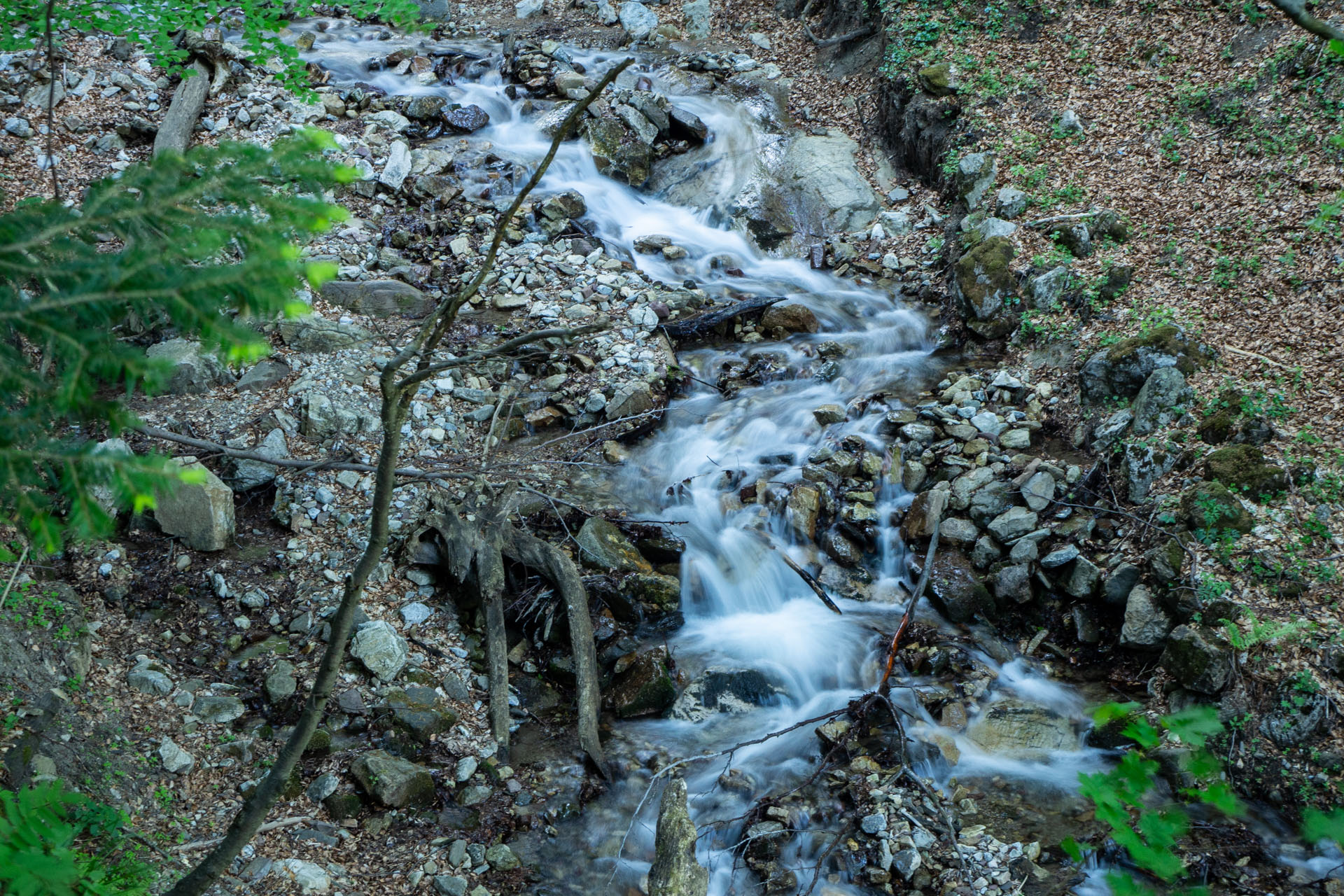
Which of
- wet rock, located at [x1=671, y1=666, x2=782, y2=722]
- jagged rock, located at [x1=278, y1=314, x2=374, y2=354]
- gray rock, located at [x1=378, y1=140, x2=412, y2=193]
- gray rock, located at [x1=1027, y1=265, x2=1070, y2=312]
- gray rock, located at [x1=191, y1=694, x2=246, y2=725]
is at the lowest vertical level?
wet rock, located at [x1=671, y1=666, x2=782, y2=722]

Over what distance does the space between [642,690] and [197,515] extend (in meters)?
2.96

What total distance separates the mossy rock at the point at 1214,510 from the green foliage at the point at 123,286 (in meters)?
5.30

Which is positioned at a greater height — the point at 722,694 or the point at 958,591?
the point at 958,591

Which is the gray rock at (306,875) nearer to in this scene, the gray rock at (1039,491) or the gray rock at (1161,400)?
the gray rock at (1039,491)

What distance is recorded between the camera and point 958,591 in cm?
570

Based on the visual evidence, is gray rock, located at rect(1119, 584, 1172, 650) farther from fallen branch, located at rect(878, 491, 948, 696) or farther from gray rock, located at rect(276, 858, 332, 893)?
gray rock, located at rect(276, 858, 332, 893)

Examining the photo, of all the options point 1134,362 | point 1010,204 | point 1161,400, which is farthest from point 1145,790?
point 1010,204

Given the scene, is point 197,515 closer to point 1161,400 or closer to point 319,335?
point 319,335

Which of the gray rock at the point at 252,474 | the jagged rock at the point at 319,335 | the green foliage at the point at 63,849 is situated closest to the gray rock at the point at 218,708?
the green foliage at the point at 63,849

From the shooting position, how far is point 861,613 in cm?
588

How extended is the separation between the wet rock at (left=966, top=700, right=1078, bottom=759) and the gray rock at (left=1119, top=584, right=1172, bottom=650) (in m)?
0.67

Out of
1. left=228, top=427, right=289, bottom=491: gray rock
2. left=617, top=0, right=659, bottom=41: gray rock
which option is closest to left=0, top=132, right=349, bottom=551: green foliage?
left=228, top=427, right=289, bottom=491: gray rock

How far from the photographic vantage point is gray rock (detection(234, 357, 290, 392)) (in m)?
6.21

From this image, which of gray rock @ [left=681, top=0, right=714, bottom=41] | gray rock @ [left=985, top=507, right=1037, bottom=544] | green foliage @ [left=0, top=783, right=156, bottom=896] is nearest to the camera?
green foliage @ [left=0, top=783, right=156, bottom=896]
